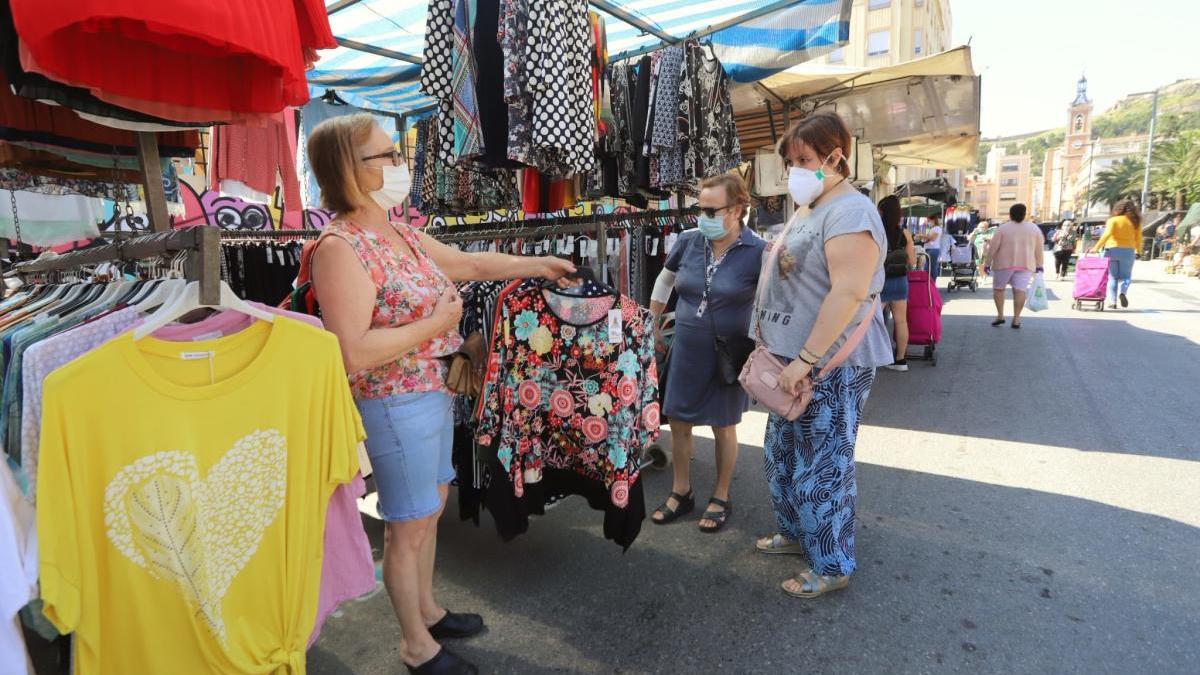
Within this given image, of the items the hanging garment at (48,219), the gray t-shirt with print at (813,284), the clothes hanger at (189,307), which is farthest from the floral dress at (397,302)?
the hanging garment at (48,219)

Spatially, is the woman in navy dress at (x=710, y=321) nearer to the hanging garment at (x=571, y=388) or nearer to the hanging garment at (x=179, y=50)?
the hanging garment at (x=571, y=388)

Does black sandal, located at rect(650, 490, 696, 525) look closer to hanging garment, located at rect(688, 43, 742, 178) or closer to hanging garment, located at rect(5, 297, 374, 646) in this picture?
hanging garment, located at rect(5, 297, 374, 646)

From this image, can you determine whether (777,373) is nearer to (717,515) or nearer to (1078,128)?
(717,515)

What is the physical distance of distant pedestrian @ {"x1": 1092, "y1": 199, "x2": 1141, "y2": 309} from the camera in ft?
32.2

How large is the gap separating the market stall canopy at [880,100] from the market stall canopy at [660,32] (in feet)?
5.45

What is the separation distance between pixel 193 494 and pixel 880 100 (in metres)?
7.79

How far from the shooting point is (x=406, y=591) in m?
2.09

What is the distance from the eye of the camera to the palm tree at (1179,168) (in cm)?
3291

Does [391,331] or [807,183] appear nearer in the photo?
[391,331]

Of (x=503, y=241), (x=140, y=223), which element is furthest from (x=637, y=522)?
(x=140, y=223)

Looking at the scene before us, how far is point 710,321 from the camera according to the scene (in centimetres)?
323

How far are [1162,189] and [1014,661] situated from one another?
49.1m

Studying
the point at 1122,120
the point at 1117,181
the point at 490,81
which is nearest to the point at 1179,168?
the point at 1117,181

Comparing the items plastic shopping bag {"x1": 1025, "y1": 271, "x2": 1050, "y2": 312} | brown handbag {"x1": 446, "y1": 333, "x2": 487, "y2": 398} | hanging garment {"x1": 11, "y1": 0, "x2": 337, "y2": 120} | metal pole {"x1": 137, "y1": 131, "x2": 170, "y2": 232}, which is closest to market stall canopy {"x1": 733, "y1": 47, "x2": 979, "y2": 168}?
plastic shopping bag {"x1": 1025, "y1": 271, "x2": 1050, "y2": 312}
